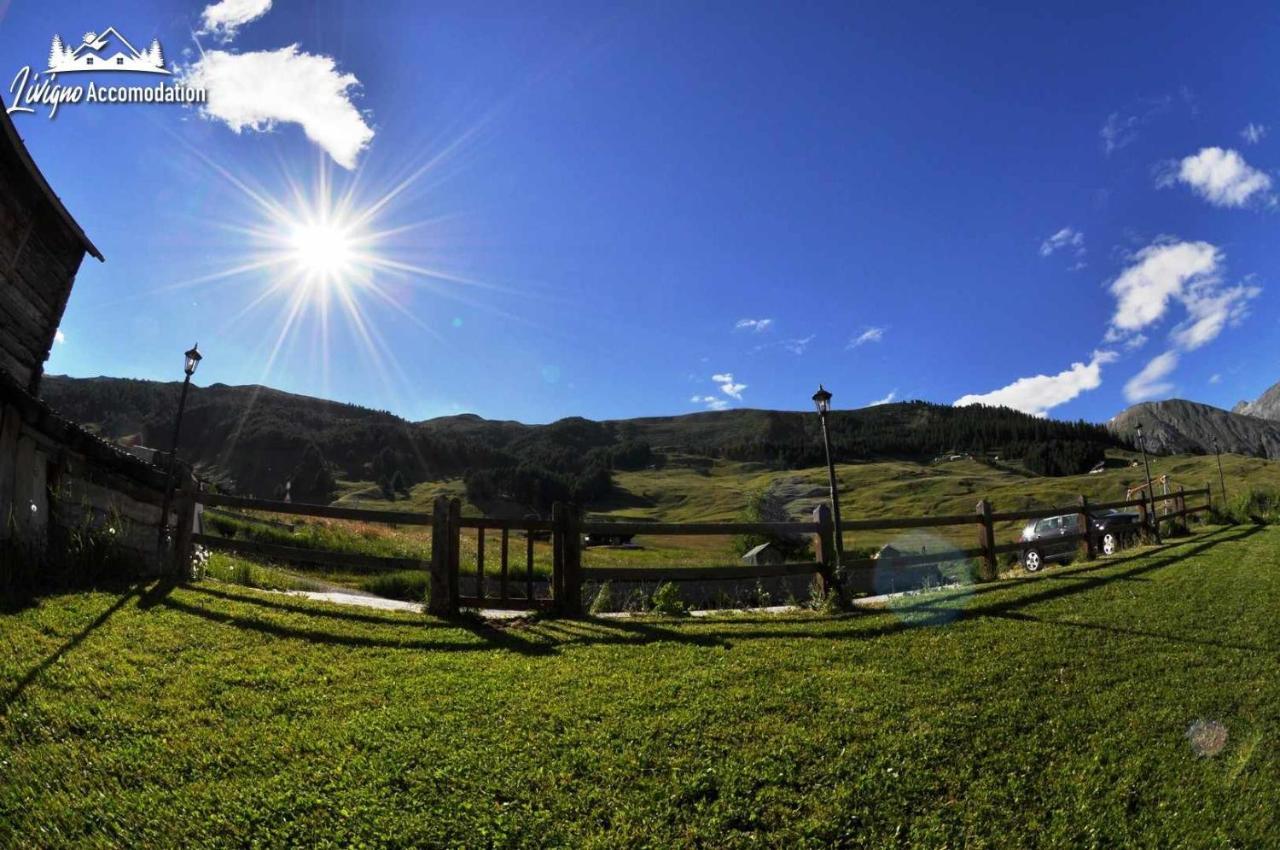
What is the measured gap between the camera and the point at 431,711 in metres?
5.01

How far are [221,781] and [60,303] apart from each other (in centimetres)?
1914

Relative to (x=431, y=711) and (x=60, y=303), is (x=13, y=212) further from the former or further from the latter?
(x=431, y=711)

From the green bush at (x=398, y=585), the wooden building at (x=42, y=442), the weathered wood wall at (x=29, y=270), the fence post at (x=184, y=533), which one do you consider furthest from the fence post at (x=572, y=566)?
the weathered wood wall at (x=29, y=270)

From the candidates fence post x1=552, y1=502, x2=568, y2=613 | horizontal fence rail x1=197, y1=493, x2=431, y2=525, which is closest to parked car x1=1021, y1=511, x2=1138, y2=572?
fence post x1=552, y1=502, x2=568, y2=613

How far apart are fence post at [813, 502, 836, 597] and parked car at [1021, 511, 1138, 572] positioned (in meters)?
5.35

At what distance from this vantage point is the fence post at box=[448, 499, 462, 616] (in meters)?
8.93

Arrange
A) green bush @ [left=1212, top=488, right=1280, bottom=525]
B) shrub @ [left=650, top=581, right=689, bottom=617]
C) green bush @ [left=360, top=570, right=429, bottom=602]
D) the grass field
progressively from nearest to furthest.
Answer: shrub @ [left=650, top=581, right=689, bottom=617], green bush @ [left=360, top=570, right=429, bottom=602], green bush @ [left=1212, top=488, right=1280, bottom=525], the grass field

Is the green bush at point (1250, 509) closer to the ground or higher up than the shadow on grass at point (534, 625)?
higher up

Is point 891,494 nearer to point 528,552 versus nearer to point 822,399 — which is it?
point 822,399

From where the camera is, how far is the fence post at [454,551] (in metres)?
8.93

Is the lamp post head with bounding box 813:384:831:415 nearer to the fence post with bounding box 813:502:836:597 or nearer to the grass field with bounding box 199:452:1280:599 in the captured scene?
the fence post with bounding box 813:502:836:597

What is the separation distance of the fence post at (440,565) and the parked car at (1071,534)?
11.0 m

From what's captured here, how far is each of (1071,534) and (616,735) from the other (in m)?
16.4

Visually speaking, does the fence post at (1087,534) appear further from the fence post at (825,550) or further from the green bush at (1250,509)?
the green bush at (1250,509)
